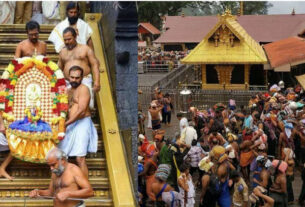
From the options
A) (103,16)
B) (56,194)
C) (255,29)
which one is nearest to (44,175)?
(56,194)

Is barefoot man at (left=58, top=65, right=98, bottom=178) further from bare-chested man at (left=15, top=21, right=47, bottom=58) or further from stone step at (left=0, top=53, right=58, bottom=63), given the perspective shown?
stone step at (left=0, top=53, right=58, bottom=63)

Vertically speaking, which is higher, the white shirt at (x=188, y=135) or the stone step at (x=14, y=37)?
the stone step at (x=14, y=37)

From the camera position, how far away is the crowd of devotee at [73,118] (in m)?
A: 5.49

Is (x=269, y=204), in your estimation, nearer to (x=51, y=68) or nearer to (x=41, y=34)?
(x=51, y=68)

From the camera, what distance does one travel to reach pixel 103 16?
875 cm

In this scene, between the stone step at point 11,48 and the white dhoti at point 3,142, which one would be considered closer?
the white dhoti at point 3,142

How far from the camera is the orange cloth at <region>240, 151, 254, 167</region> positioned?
10.6 meters

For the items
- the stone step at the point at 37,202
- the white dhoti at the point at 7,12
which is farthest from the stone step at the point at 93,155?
the white dhoti at the point at 7,12

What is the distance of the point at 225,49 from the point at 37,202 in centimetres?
2050

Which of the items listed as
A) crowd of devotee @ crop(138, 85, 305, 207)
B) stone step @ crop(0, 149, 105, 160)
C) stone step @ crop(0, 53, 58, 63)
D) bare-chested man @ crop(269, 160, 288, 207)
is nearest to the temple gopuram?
crowd of devotee @ crop(138, 85, 305, 207)

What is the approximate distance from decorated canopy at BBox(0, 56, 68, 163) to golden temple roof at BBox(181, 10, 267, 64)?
19.1m

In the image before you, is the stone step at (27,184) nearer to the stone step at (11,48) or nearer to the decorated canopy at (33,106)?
the decorated canopy at (33,106)

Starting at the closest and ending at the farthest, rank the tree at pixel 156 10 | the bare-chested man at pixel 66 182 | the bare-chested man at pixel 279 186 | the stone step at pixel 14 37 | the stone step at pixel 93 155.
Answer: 1. the bare-chested man at pixel 66 182
2. the stone step at pixel 93 155
3. the bare-chested man at pixel 279 186
4. the stone step at pixel 14 37
5. the tree at pixel 156 10

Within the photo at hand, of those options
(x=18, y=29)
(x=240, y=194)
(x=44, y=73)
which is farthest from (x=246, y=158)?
(x=44, y=73)
